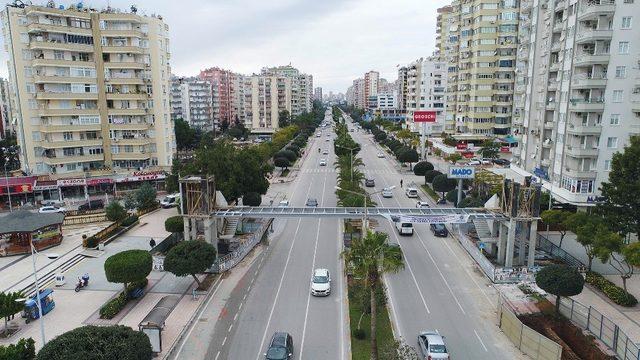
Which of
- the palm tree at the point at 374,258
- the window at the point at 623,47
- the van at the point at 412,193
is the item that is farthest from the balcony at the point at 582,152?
the palm tree at the point at 374,258

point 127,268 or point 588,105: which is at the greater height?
point 588,105

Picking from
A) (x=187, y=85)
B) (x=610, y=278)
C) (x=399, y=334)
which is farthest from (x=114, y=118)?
(x=187, y=85)

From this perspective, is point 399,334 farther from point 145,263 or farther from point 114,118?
point 114,118

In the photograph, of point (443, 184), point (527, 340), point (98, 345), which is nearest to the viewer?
point (98, 345)

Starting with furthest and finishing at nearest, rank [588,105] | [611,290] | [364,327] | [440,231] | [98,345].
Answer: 1. [588,105]
2. [440,231]
3. [611,290]
4. [364,327]
5. [98,345]

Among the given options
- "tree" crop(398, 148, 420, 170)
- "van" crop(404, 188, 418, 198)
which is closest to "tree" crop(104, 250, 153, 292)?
"van" crop(404, 188, 418, 198)

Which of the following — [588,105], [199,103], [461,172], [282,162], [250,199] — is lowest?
[282,162]

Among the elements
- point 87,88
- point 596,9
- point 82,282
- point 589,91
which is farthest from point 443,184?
point 87,88

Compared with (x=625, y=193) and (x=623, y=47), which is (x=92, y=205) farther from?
(x=623, y=47)
